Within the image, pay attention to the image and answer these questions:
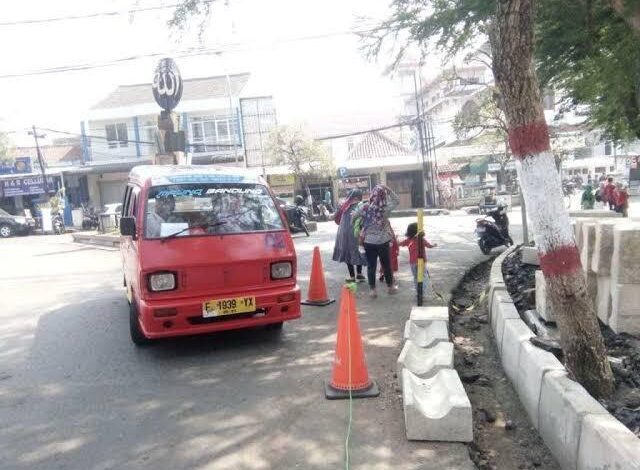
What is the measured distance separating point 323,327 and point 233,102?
29486 mm

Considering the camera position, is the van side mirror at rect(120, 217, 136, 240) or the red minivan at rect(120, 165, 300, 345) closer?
the red minivan at rect(120, 165, 300, 345)

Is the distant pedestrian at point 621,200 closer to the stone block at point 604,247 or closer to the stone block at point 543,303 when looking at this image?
the stone block at point 543,303

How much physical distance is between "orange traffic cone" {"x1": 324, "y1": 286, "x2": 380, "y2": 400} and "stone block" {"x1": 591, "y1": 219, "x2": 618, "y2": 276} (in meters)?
2.31

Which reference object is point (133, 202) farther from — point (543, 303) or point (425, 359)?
point (543, 303)

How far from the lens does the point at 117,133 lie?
35.4m

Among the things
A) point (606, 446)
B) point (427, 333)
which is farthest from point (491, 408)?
point (606, 446)

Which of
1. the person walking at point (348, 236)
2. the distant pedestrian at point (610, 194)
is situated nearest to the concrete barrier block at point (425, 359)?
the person walking at point (348, 236)

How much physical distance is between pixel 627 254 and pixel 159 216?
4384 mm

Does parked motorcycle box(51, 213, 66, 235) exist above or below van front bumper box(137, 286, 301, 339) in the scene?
above

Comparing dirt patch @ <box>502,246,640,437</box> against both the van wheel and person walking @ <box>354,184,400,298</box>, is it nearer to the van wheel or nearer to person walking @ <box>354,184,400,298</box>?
person walking @ <box>354,184,400,298</box>

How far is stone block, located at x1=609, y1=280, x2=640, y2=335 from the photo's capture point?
455 centimetres

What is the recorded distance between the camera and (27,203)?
33406mm

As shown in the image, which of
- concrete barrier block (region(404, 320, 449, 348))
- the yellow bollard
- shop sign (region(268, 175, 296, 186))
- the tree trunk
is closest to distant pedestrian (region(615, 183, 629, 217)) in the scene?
the yellow bollard

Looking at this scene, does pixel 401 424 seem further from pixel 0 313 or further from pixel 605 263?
pixel 0 313
